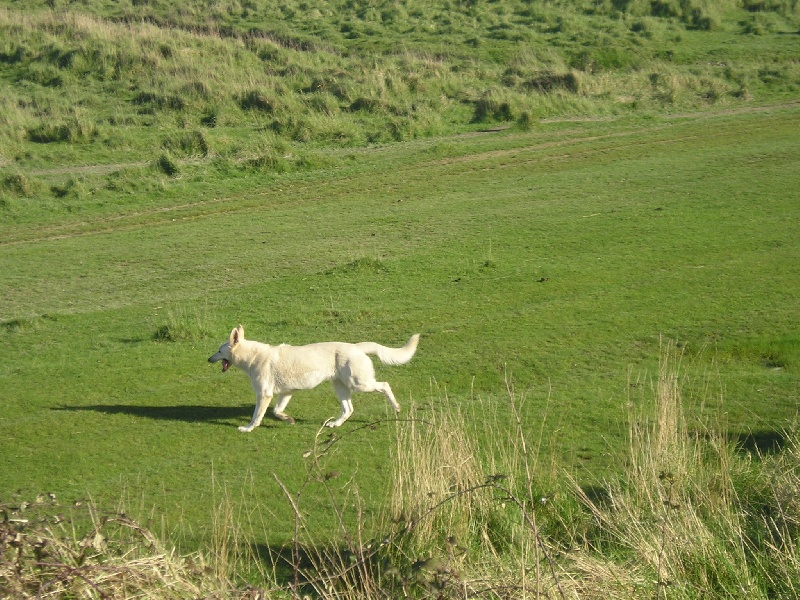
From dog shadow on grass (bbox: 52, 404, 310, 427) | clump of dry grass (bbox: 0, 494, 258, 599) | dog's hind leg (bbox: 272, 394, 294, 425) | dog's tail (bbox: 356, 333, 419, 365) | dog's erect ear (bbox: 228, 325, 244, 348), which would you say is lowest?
dog shadow on grass (bbox: 52, 404, 310, 427)

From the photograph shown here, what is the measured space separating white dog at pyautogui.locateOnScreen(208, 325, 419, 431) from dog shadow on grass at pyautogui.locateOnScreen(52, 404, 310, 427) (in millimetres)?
325

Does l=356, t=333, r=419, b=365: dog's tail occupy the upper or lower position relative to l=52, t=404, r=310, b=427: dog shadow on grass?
upper

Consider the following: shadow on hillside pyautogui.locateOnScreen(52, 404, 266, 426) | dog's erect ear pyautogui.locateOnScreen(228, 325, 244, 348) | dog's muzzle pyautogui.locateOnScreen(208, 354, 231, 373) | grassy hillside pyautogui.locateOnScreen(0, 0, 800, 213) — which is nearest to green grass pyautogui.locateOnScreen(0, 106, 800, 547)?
Result: shadow on hillside pyautogui.locateOnScreen(52, 404, 266, 426)

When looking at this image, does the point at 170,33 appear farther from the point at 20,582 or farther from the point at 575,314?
the point at 20,582

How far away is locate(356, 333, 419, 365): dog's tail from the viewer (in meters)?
10.5

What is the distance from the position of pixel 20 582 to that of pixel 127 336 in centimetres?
831

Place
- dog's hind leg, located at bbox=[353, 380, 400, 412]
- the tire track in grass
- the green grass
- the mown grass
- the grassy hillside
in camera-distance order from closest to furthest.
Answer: the mown grass
the green grass
dog's hind leg, located at bbox=[353, 380, 400, 412]
the tire track in grass
the grassy hillside

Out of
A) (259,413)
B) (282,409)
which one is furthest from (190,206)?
(259,413)

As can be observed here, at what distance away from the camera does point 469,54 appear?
3616cm

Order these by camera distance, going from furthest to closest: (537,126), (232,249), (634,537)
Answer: (537,126)
(232,249)
(634,537)

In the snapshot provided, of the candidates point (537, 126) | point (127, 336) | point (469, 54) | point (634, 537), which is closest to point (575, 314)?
point (127, 336)

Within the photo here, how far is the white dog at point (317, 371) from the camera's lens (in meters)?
10.3

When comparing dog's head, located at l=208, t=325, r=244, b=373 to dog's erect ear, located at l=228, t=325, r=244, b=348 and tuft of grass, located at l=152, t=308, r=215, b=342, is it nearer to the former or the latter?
dog's erect ear, located at l=228, t=325, r=244, b=348

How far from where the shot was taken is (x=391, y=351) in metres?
10.6
